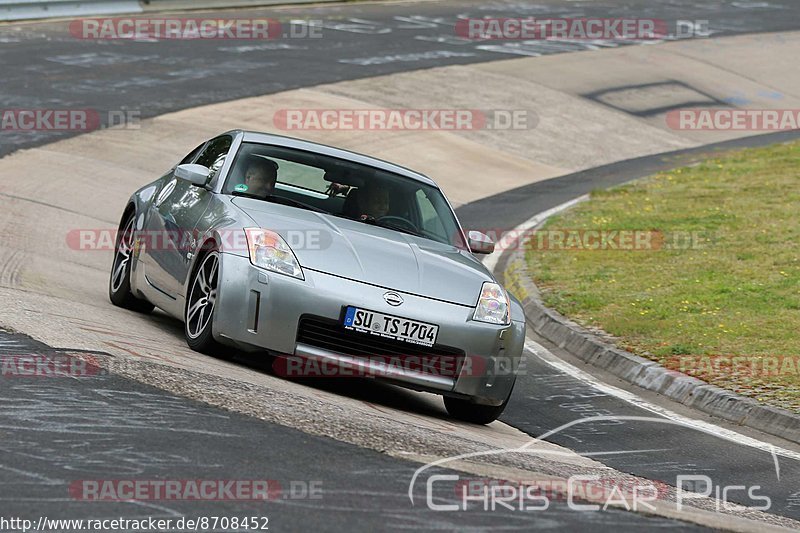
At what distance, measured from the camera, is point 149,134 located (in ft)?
65.2

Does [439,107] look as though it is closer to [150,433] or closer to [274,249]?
[274,249]

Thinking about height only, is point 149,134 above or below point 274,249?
below

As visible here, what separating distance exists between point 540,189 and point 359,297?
44.2ft

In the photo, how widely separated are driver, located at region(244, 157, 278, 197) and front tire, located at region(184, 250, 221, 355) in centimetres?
78

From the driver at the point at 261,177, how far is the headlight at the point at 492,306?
1671mm

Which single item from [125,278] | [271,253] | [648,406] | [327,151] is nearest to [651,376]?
[648,406]

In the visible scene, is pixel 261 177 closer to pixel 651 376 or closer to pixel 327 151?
pixel 327 151

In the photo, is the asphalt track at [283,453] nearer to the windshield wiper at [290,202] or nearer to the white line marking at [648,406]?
the white line marking at [648,406]

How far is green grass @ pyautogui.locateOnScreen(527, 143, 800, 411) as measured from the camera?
10.2m

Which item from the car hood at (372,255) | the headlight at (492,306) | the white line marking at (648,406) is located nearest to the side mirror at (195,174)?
the car hood at (372,255)

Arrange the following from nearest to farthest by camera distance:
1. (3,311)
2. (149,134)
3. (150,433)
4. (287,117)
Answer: (150,433), (3,311), (149,134), (287,117)

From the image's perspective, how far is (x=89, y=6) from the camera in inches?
1216

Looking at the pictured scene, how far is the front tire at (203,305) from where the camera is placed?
25.5 ft

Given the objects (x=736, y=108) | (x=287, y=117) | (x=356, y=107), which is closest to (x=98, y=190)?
(x=287, y=117)
